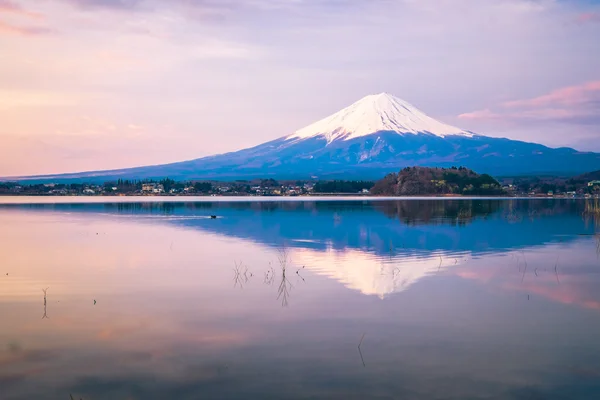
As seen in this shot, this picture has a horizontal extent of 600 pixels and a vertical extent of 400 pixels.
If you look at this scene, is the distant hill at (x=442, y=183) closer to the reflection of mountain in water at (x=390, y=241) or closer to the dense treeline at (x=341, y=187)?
the dense treeline at (x=341, y=187)

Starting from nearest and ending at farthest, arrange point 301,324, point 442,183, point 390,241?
point 301,324 → point 390,241 → point 442,183

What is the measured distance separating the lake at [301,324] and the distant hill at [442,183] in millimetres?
106601

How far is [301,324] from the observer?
1271 cm

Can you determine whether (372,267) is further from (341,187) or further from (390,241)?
(341,187)

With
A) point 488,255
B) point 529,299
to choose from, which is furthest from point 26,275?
point 488,255

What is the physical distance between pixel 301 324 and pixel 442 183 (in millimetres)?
123124

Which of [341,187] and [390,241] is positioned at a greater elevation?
[341,187]

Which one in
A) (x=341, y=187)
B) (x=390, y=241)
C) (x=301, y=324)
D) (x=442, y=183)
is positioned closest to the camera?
(x=301, y=324)

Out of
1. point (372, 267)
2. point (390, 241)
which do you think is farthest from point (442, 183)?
point (372, 267)

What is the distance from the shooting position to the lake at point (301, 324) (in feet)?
30.0

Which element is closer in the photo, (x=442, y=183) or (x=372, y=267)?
(x=372, y=267)

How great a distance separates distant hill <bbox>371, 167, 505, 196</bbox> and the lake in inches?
4197

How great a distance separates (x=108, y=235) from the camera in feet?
115

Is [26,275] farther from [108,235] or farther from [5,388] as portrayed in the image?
[108,235]
